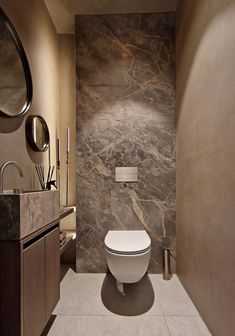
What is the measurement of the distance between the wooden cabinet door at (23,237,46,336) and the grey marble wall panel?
1025 mm

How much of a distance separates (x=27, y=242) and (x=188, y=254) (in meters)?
1.28

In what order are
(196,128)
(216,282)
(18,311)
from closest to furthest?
(18,311) → (216,282) → (196,128)

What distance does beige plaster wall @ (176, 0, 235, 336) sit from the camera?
44.2 inches

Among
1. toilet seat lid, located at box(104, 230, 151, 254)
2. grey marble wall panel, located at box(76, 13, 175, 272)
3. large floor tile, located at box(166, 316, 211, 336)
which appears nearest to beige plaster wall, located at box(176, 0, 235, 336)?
large floor tile, located at box(166, 316, 211, 336)

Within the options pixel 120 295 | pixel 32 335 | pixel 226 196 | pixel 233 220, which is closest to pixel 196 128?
pixel 226 196

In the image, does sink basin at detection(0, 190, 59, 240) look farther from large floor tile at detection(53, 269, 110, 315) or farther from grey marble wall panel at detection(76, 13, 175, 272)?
grey marble wall panel at detection(76, 13, 175, 272)

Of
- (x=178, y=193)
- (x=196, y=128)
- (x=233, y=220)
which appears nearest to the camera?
(x=233, y=220)

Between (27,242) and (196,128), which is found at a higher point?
(196,128)

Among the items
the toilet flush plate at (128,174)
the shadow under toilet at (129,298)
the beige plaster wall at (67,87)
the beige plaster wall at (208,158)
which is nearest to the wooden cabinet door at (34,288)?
the shadow under toilet at (129,298)

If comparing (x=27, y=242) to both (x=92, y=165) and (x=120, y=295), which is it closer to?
(x=120, y=295)

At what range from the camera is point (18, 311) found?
3.18 ft

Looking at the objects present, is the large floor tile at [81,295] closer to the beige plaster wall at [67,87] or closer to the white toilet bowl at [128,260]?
the white toilet bowl at [128,260]

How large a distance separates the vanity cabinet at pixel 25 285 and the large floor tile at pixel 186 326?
2.58 ft

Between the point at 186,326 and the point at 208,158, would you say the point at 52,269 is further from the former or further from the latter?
the point at 208,158
